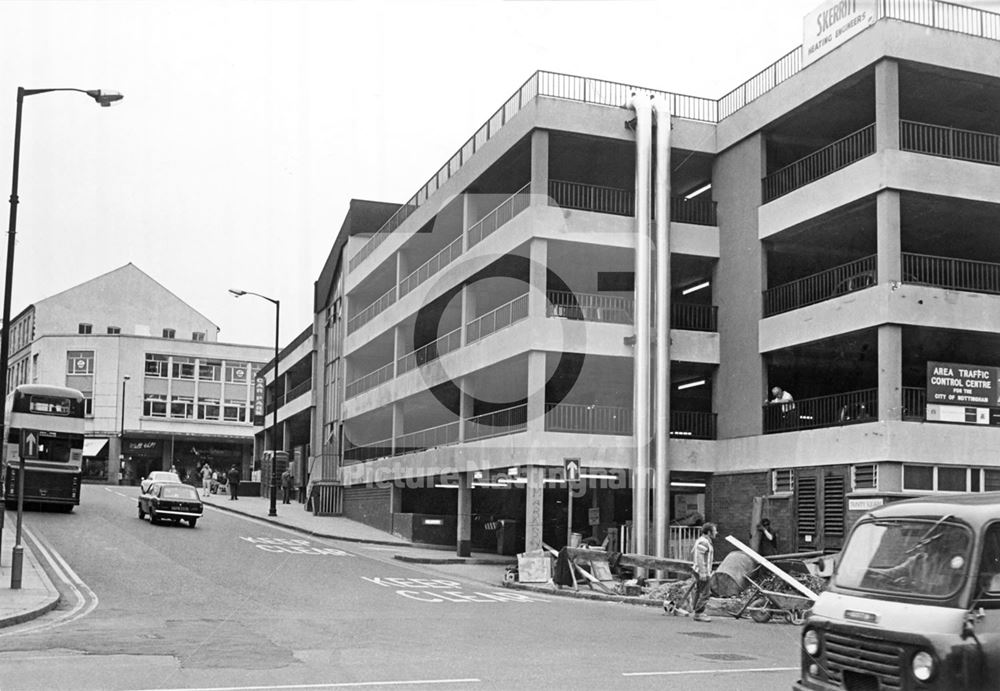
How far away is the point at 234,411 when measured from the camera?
93.4 metres

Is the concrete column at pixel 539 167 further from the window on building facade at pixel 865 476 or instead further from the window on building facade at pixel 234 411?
the window on building facade at pixel 234 411

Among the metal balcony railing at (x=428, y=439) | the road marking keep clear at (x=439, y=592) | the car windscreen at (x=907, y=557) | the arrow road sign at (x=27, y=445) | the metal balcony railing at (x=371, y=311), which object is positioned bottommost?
the road marking keep clear at (x=439, y=592)

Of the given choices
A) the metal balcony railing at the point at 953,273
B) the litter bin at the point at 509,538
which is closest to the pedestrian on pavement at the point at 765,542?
the metal balcony railing at the point at 953,273

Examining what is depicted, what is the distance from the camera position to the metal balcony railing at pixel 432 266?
37.5 meters

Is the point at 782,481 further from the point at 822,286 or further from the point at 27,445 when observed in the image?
the point at 27,445

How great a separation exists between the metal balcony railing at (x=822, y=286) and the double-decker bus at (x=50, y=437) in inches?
876

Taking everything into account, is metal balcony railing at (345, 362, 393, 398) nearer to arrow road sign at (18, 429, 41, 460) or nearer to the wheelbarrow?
arrow road sign at (18, 429, 41, 460)

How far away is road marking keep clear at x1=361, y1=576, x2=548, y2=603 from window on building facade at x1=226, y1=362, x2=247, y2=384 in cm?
7038

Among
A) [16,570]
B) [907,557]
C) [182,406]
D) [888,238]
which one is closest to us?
[907,557]

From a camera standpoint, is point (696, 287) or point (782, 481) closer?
point (782, 481)

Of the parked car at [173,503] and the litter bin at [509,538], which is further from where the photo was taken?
the parked car at [173,503]

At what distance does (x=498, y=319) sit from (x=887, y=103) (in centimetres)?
1338

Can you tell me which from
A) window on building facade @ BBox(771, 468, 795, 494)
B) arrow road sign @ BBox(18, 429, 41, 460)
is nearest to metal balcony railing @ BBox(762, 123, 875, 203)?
window on building facade @ BBox(771, 468, 795, 494)

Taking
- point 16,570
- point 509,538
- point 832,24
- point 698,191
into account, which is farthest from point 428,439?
point 16,570
